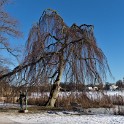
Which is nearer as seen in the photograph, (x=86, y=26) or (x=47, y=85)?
(x=47, y=85)

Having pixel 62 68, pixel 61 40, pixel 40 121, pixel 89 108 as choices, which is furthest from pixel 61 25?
pixel 40 121

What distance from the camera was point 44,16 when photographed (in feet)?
59.6

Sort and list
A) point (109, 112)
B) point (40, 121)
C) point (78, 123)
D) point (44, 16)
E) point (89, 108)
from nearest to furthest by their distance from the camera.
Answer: point (78, 123), point (40, 121), point (109, 112), point (89, 108), point (44, 16)

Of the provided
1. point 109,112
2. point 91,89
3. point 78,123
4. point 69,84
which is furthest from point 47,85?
point 78,123

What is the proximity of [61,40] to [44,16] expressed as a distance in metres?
1.94

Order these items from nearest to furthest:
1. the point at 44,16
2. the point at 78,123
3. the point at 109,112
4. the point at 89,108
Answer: the point at 78,123, the point at 109,112, the point at 89,108, the point at 44,16

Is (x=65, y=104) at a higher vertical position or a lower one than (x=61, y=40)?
lower

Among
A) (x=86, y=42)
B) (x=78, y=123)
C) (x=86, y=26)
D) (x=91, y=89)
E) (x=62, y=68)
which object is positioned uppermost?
(x=86, y=26)

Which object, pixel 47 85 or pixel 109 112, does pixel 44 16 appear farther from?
pixel 109 112

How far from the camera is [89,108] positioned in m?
16.8

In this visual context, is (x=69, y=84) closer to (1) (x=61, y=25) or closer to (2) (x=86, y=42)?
(2) (x=86, y=42)

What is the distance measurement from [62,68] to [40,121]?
194 inches

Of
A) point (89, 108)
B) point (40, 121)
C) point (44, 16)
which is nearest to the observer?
point (40, 121)

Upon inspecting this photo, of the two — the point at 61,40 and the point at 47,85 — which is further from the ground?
the point at 61,40
